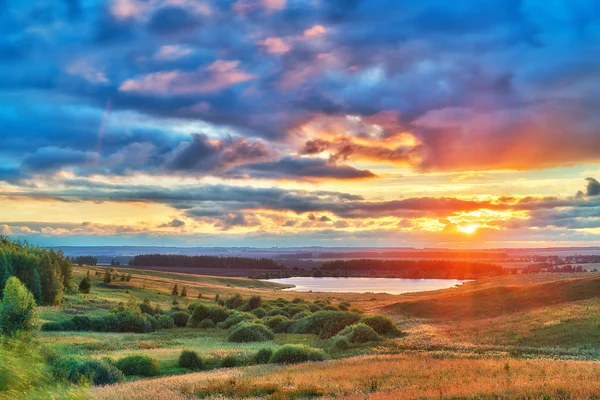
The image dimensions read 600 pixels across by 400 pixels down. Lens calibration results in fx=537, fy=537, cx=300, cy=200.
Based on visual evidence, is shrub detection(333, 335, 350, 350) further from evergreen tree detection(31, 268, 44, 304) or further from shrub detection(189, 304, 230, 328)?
evergreen tree detection(31, 268, 44, 304)

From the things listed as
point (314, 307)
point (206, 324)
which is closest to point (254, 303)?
point (314, 307)

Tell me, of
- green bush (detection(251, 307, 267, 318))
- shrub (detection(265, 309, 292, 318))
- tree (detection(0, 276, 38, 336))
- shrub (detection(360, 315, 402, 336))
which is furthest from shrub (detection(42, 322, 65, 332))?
shrub (detection(360, 315, 402, 336))

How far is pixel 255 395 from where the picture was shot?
1755 centimetres

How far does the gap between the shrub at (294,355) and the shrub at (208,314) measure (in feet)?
106

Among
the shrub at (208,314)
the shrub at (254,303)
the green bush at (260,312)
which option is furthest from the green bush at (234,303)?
the shrub at (208,314)

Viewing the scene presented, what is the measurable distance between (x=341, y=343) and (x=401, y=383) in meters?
17.8

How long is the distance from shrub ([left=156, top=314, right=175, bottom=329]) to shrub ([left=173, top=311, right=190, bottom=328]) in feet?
4.48

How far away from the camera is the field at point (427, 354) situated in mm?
17031

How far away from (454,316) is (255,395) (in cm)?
3906

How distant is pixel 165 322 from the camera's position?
190 ft

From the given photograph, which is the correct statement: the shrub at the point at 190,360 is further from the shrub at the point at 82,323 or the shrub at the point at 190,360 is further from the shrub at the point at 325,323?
the shrub at the point at 82,323

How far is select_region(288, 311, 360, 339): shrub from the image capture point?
151 feet

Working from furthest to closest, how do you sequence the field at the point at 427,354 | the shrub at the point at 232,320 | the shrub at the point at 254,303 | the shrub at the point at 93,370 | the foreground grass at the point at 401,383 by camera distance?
the shrub at the point at 254,303 < the shrub at the point at 232,320 < the shrub at the point at 93,370 < the field at the point at 427,354 < the foreground grass at the point at 401,383

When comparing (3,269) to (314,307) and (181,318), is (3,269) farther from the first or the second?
(314,307)
